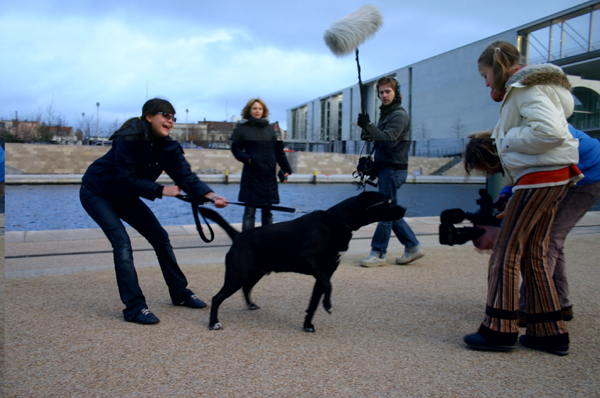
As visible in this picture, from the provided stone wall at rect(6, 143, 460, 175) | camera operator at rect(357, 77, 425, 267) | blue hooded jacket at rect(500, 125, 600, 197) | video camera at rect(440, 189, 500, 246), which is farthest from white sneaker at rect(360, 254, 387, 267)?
blue hooded jacket at rect(500, 125, 600, 197)

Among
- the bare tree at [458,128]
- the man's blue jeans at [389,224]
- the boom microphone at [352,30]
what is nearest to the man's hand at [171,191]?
the boom microphone at [352,30]

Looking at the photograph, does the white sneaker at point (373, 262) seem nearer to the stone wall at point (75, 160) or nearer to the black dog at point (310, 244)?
the stone wall at point (75, 160)

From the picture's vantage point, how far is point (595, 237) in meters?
7.47

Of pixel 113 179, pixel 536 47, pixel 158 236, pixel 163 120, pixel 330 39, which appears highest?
pixel 536 47

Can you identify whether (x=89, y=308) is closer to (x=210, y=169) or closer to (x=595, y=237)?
(x=210, y=169)

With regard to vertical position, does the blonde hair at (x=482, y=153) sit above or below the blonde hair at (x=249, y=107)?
below

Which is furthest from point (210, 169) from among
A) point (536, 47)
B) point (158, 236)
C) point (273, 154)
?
point (536, 47)

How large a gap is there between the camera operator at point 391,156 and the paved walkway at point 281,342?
Result: 34 cm

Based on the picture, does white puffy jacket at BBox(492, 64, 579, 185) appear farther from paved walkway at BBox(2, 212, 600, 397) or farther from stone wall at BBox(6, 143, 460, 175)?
stone wall at BBox(6, 143, 460, 175)

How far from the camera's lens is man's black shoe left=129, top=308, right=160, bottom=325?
343 cm

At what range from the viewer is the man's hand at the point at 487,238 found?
10.4 ft

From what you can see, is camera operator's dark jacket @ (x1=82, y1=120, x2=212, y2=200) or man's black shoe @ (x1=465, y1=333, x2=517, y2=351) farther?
camera operator's dark jacket @ (x1=82, y1=120, x2=212, y2=200)

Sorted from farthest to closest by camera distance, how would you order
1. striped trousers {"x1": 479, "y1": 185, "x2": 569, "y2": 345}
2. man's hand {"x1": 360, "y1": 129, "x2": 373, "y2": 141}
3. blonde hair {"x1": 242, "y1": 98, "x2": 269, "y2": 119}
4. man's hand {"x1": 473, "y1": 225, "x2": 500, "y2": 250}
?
blonde hair {"x1": 242, "y1": 98, "x2": 269, "y2": 119}
man's hand {"x1": 360, "y1": 129, "x2": 373, "y2": 141}
man's hand {"x1": 473, "y1": 225, "x2": 500, "y2": 250}
striped trousers {"x1": 479, "y1": 185, "x2": 569, "y2": 345}

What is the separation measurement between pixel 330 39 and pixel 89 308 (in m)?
3.10
